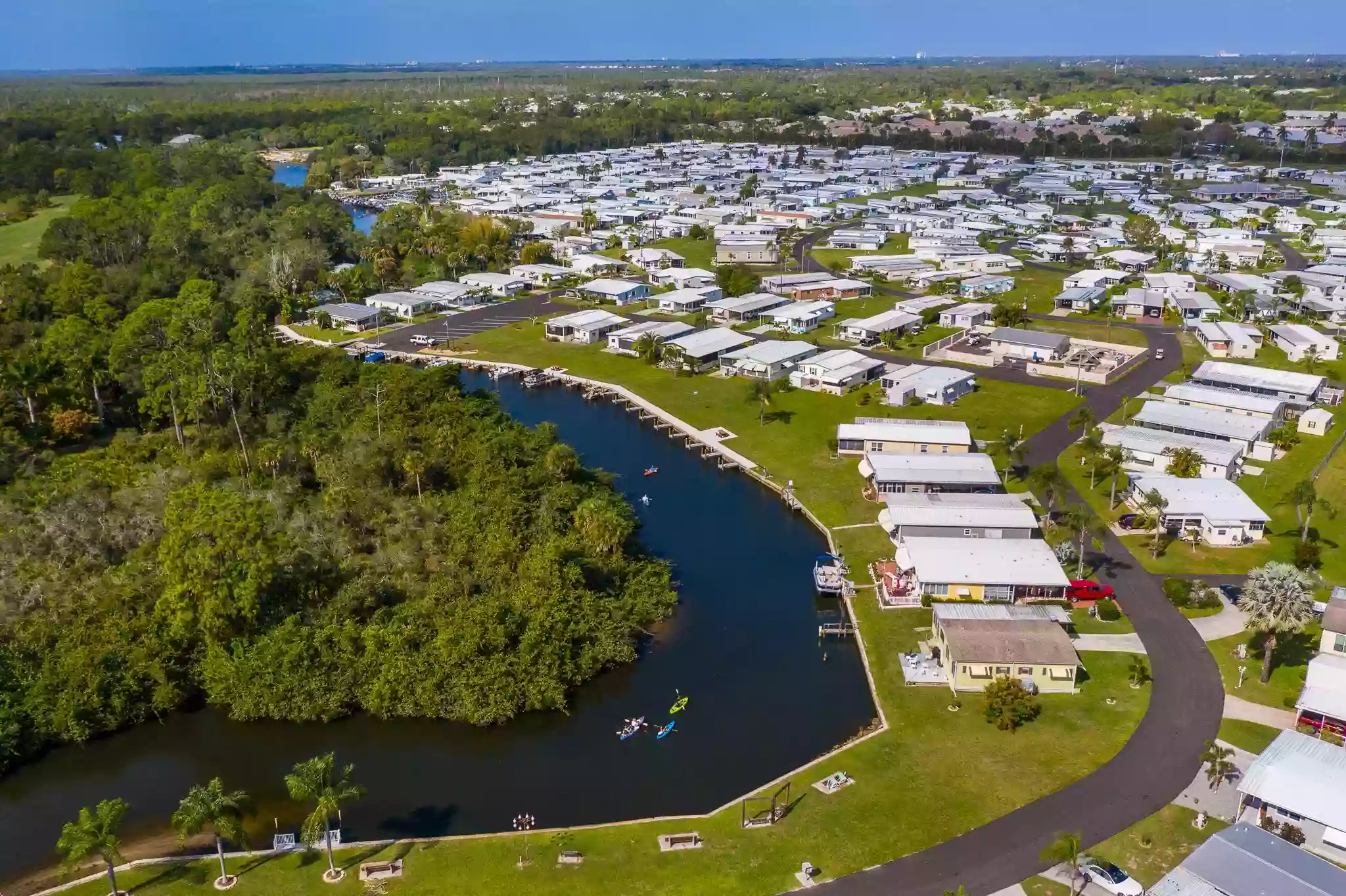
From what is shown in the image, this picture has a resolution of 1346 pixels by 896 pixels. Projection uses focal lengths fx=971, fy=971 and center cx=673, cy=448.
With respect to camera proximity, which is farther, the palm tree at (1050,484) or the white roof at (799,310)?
the white roof at (799,310)

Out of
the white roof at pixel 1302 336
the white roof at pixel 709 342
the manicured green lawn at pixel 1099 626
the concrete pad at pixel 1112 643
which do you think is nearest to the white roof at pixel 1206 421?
the white roof at pixel 1302 336

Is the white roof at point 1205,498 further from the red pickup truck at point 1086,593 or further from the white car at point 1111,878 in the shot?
the white car at point 1111,878

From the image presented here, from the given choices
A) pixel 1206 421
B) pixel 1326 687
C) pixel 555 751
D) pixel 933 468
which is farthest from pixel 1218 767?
pixel 1206 421

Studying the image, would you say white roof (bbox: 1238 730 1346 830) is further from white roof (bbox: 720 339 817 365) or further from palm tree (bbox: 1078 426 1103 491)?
white roof (bbox: 720 339 817 365)

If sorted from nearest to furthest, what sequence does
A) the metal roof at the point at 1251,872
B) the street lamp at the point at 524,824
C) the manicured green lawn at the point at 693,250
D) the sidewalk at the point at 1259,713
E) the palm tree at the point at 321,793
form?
1. the metal roof at the point at 1251,872
2. the palm tree at the point at 321,793
3. the street lamp at the point at 524,824
4. the sidewalk at the point at 1259,713
5. the manicured green lawn at the point at 693,250

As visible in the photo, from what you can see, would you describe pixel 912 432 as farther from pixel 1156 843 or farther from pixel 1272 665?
pixel 1156 843

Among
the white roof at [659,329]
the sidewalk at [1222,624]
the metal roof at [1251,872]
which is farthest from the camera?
the white roof at [659,329]

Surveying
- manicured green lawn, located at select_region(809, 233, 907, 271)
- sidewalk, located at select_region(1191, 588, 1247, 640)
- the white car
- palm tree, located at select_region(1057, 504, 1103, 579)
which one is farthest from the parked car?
manicured green lawn, located at select_region(809, 233, 907, 271)
